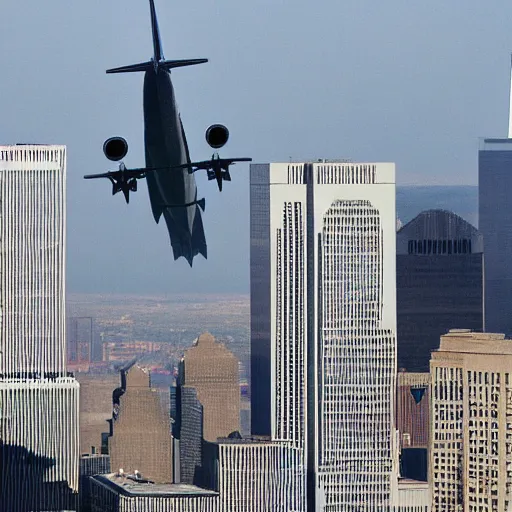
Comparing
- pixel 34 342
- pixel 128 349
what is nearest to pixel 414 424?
pixel 34 342

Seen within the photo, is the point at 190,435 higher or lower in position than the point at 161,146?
lower

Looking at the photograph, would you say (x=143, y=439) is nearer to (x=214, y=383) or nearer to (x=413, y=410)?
(x=214, y=383)

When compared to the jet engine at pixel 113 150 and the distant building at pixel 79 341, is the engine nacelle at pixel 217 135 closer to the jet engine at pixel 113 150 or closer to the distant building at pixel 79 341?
the jet engine at pixel 113 150

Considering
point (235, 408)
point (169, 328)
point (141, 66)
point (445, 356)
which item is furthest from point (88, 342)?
point (141, 66)

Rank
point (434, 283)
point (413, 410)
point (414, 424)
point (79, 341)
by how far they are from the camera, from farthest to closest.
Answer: point (434, 283), point (413, 410), point (414, 424), point (79, 341)

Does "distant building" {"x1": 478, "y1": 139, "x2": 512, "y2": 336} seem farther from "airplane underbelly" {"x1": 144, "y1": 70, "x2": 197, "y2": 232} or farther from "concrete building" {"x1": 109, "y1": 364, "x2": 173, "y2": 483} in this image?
"airplane underbelly" {"x1": 144, "y1": 70, "x2": 197, "y2": 232}

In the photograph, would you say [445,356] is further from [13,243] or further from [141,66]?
[141,66]

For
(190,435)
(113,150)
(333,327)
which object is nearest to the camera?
(113,150)
